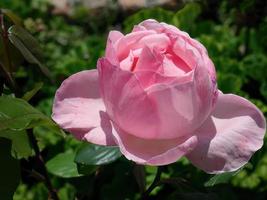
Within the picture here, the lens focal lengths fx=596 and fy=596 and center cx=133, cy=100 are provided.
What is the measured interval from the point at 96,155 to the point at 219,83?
67 cm

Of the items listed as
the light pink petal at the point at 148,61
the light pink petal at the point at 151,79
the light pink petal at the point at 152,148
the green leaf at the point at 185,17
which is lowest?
the green leaf at the point at 185,17

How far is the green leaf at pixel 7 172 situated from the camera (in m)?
0.72

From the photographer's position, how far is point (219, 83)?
1.53 m

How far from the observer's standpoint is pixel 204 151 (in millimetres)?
700

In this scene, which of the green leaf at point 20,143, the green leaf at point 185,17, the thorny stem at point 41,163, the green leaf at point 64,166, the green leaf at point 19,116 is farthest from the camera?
the green leaf at point 185,17

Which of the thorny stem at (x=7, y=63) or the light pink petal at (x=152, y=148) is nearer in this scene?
the light pink petal at (x=152, y=148)

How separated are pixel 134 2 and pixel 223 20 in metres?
1.19

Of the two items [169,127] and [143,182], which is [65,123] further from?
[143,182]

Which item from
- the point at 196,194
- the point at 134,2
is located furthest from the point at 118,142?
the point at 134,2

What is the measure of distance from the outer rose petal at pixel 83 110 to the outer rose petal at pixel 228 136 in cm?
11

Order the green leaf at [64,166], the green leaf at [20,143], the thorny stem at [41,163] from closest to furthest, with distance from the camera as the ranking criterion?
the green leaf at [20,143]
the thorny stem at [41,163]
the green leaf at [64,166]

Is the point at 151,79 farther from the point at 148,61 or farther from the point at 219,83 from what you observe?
the point at 219,83

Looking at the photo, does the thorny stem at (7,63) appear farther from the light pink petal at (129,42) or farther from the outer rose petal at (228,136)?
the outer rose petal at (228,136)

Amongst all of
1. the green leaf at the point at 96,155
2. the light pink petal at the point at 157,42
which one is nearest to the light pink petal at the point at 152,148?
the light pink petal at the point at 157,42
